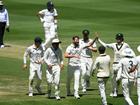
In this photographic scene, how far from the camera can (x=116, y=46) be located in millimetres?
26719

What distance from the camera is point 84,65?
27828mm

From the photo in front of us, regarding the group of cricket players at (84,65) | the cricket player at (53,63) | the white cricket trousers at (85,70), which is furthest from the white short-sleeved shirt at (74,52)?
the white cricket trousers at (85,70)

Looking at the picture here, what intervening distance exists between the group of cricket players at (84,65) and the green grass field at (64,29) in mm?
690

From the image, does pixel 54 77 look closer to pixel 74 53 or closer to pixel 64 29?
pixel 74 53

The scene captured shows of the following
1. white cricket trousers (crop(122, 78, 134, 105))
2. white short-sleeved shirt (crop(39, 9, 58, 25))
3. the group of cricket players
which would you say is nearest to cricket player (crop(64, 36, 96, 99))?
the group of cricket players

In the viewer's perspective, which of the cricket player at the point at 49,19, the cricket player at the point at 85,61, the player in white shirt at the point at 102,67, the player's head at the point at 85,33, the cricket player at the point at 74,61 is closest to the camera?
the player in white shirt at the point at 102,67

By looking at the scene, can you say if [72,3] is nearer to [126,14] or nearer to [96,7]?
[96,7]

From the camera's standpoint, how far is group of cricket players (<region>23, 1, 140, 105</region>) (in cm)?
2472

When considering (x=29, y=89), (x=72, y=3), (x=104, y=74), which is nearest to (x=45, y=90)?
(x=29, y=89)

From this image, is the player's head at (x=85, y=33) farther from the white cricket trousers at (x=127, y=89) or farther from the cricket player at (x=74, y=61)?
the white cricket trousers at (x=127, y=89)

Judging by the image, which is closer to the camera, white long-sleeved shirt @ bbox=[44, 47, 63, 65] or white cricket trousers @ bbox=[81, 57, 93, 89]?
white long-sleeved shirt @ bbox=[44, 47, 63, 65]

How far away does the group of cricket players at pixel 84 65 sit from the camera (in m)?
24.7

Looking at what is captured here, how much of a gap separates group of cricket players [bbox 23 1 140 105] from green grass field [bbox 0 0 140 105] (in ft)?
2.26

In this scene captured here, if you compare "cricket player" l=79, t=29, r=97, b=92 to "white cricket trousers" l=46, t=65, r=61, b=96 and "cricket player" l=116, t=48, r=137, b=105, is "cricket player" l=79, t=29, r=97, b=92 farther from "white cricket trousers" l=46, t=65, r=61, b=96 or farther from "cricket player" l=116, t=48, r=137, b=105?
"cricket player" l=116, t=48, r=137, b=105
